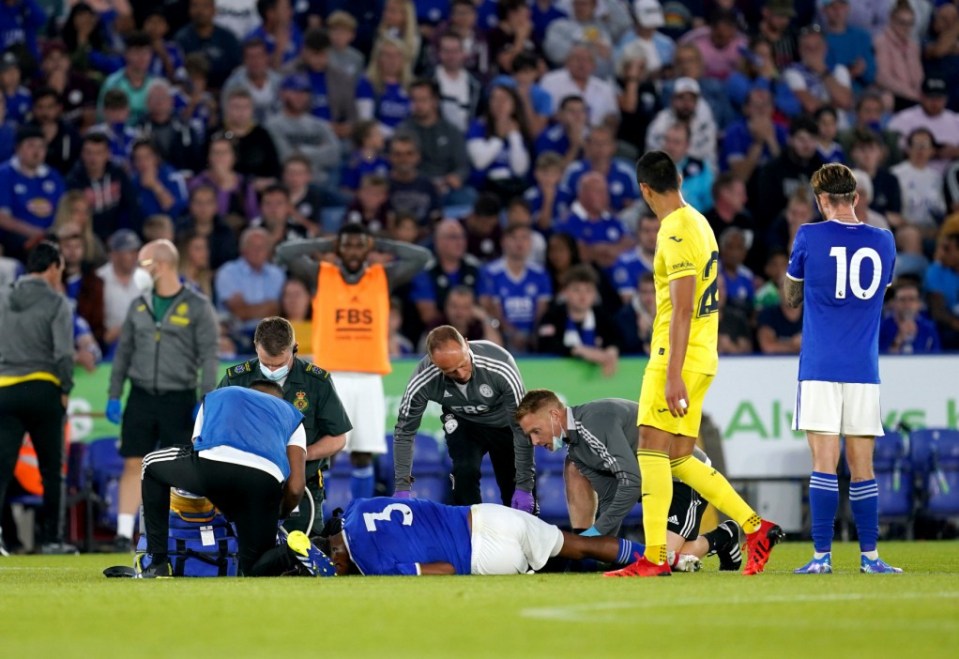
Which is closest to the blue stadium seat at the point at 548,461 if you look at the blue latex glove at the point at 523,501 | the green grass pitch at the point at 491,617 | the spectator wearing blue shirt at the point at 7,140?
the blue latex glove at the point at 523,501

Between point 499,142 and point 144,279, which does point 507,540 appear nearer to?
point 144,279

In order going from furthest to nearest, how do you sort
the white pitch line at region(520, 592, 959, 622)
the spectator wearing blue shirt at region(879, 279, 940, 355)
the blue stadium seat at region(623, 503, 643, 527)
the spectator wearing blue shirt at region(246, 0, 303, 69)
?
the spectator wearing blue shirt at region(246, 0, 303, 69), the spectator wearing blue shirt at region(879, 279, 940, 355), the blue stadium seat at region(623, 503, 643, 527), the white pitch line at region(520, 592, 959, 622)

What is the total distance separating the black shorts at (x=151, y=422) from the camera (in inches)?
554

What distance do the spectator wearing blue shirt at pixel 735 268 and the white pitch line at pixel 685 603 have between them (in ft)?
32.7

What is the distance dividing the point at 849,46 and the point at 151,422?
448 inches

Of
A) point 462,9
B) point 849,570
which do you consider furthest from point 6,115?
point 849,570

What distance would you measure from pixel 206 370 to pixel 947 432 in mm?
6825

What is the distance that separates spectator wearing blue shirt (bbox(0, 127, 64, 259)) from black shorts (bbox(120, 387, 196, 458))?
4054 mm

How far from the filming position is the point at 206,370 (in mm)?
13961

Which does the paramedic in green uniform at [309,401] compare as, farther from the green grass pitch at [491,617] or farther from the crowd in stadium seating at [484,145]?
the crowd in stadium seating at [484,145]

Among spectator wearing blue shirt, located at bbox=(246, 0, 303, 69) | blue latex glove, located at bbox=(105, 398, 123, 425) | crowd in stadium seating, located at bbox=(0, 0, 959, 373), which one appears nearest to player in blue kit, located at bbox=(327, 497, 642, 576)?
blue latex glove, located at bbox=(105, 398, 123, 425)

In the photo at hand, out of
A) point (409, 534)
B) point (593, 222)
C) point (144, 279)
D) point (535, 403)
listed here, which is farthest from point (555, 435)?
point (593, 222)

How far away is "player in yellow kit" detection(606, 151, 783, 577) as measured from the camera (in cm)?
928

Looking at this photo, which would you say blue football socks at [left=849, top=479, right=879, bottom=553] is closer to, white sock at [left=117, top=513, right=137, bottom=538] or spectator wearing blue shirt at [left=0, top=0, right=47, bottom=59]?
white sock at [left=117, top=513, right=137, bottom=538]
